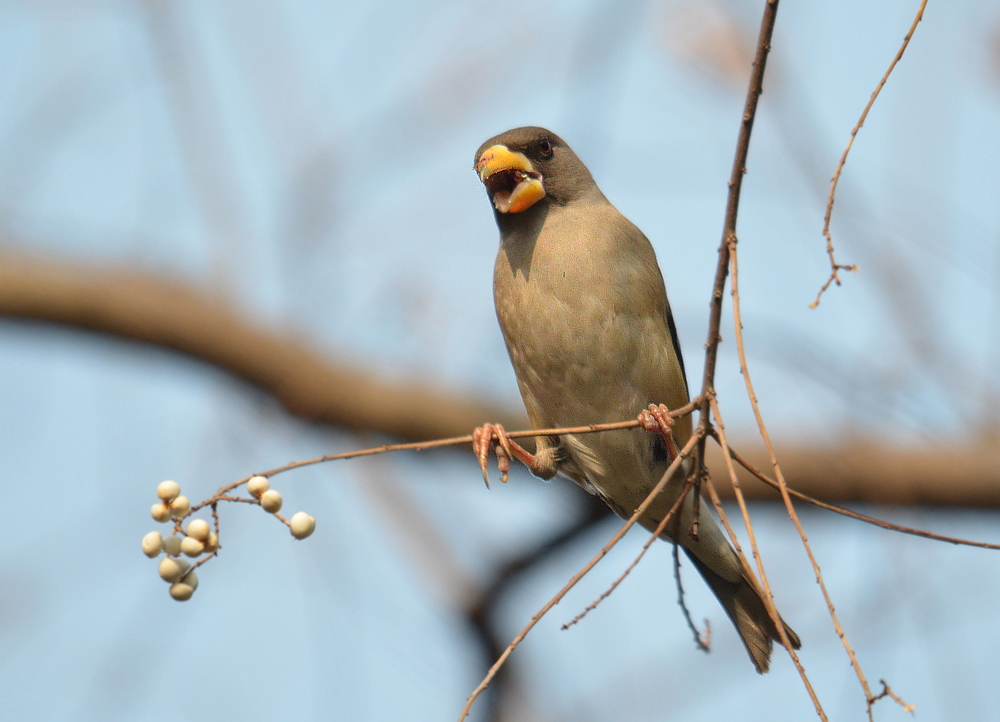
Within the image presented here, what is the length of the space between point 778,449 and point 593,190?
7.67 feet

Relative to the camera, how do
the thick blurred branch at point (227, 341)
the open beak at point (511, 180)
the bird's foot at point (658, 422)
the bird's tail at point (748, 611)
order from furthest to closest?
the thick blurred branch at point (227, 341) → the bird's tail at point (748, 611) → the open beak at point (511, 180) → the bird's foot at point (658, 422)

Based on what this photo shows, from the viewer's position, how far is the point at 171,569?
8.24 ft

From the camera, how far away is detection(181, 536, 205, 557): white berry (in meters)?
2.50

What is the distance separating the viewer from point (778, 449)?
5.52 meters

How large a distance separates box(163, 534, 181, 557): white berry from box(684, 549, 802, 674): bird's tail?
215cm

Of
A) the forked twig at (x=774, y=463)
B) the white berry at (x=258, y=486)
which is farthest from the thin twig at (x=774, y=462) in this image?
the white berry at (x=258, y=486)

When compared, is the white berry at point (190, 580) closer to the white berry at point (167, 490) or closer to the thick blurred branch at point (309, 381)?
the white berry at point (167, 490)

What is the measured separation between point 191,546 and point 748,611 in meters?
A: 2.34

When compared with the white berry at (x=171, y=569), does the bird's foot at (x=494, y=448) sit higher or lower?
lower

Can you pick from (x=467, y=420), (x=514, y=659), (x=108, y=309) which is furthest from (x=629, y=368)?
(x=108, y=309)

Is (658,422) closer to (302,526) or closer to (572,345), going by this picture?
(572,345)

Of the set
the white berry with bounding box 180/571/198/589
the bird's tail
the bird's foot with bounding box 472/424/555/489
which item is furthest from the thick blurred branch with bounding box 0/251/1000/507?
the white berry with bounding box 180/571/198/589

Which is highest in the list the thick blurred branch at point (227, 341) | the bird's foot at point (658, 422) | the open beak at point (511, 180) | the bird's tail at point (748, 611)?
the open beak at point (511, 180)

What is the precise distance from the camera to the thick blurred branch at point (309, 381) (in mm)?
5281
